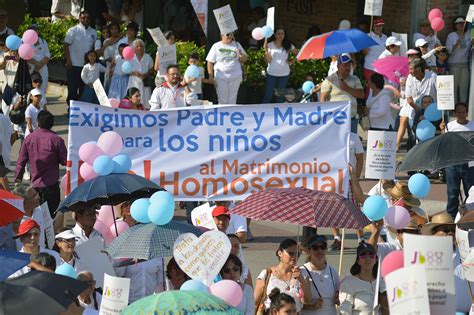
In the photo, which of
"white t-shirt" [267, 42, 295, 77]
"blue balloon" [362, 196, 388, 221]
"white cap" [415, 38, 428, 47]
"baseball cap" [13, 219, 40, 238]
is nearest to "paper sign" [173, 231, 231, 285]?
"baseball cap" [13, 219, 40, 238]

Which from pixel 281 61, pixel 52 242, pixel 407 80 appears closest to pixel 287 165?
pixel 52 242

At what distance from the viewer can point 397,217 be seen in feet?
36.5

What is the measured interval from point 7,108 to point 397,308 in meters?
12.6

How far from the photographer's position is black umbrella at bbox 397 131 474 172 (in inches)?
488

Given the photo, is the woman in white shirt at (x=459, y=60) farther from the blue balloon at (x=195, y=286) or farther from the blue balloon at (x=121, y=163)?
the blue balloon at (x=195, y=286)

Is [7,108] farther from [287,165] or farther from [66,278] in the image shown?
[66,278]

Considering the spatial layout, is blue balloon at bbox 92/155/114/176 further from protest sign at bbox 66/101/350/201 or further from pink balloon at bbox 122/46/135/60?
pink balloon at bbox 122/46/135/60

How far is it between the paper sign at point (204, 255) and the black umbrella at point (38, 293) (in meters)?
1.05

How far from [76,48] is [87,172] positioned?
34.7 ft

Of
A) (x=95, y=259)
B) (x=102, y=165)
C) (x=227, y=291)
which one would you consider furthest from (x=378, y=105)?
(x=227, y=291)

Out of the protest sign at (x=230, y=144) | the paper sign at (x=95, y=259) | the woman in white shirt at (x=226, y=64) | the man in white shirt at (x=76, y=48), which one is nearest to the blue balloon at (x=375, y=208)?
the protest sign at (x=230, y=144)

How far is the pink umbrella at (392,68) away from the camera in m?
18.6

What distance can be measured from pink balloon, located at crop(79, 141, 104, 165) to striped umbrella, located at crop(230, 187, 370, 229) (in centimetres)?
155

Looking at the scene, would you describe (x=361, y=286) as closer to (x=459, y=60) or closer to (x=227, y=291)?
(x=227, y=291)
